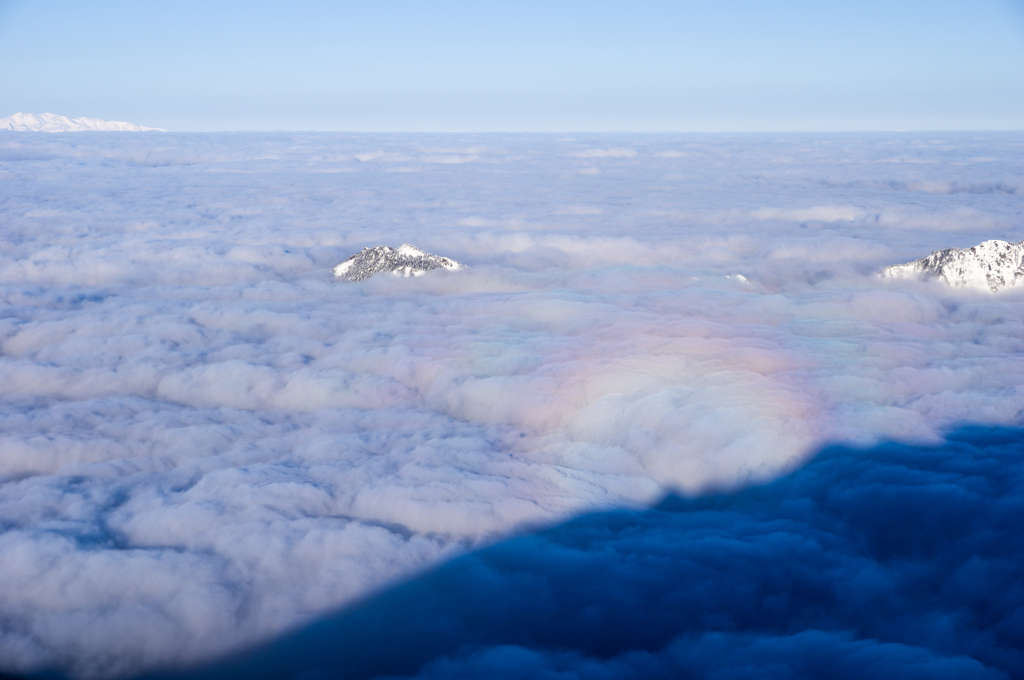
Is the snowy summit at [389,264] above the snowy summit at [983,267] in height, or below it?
below

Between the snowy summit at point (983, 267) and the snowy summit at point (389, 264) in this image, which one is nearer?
the snowy summit at point (983, 267)

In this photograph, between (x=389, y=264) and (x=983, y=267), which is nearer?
(x=983, y=267)

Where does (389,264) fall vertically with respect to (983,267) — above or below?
below

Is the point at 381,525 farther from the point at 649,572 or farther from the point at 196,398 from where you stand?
the point at 196,398
